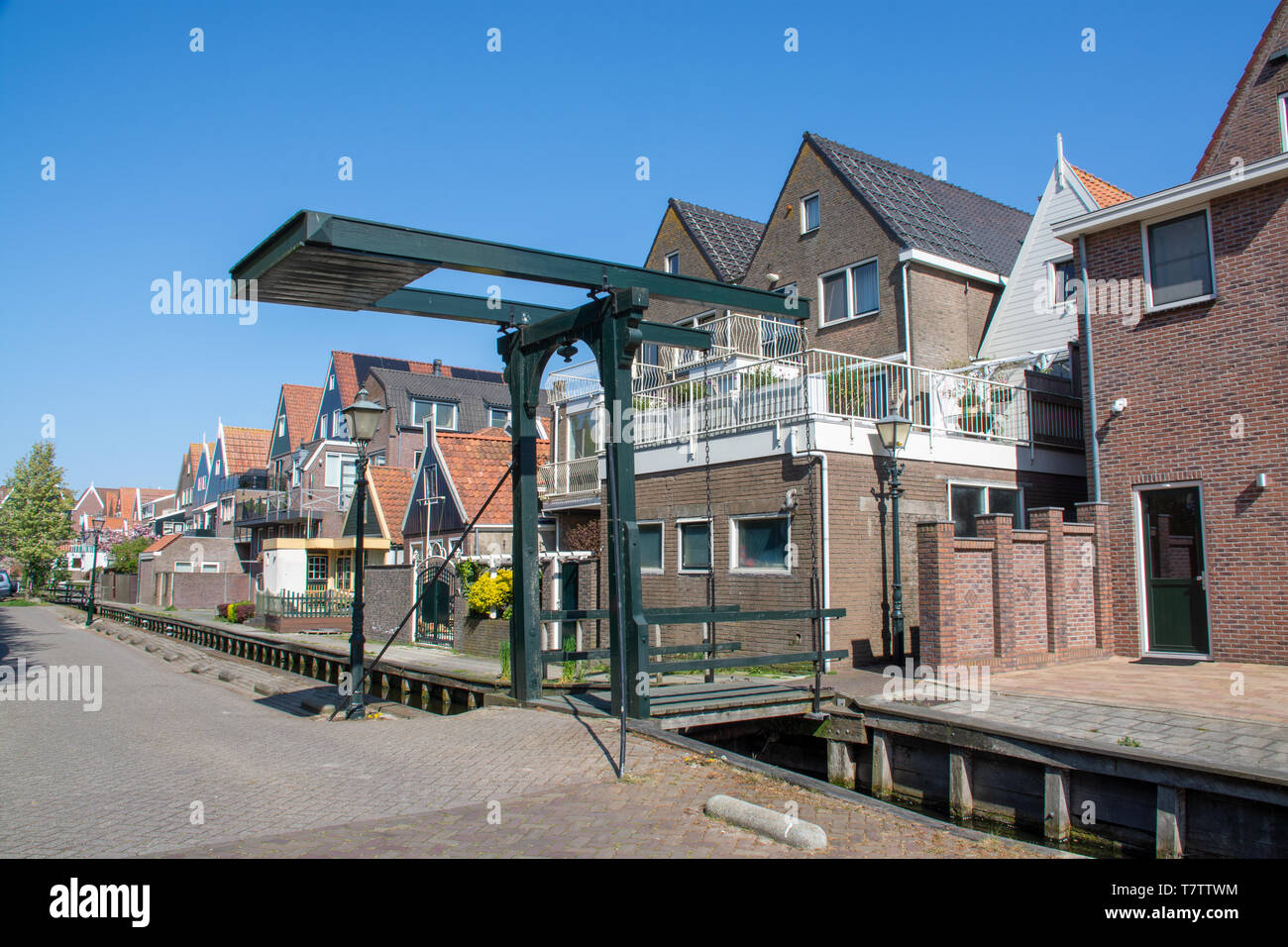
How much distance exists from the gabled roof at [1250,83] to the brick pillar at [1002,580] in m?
9.23

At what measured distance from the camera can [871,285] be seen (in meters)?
22.4

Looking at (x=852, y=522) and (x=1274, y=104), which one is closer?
(x=852, y=522)

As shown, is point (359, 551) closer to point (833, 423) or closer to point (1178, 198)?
point (833, 423)

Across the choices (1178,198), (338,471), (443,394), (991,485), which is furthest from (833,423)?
(338,471)

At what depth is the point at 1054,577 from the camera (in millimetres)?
13656

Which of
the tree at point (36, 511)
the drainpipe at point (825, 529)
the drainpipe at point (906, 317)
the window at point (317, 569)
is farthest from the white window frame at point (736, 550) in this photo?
the tree at point (36, 511)

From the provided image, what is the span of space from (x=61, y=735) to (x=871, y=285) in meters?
18.7

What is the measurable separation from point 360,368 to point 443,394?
6532 millimetres

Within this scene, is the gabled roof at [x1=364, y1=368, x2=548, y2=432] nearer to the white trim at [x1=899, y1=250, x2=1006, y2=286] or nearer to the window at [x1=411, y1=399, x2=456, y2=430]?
the window at [x1=411, y1=399, x2=456, y2=430]

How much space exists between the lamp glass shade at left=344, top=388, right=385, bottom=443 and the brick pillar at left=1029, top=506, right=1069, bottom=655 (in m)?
9.88

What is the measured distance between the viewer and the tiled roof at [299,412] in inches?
2109

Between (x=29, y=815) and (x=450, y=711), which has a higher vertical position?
(x=29, y=815)
